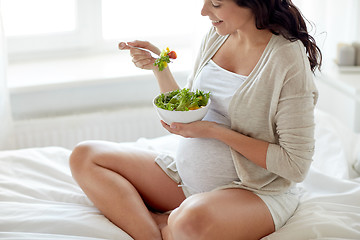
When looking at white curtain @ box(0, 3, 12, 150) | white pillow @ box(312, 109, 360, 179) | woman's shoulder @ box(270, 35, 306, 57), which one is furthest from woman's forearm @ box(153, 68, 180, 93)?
white curtain @ box(0, 3, 12, 150)

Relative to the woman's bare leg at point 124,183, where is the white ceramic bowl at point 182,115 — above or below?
above

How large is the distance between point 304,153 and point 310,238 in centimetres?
24

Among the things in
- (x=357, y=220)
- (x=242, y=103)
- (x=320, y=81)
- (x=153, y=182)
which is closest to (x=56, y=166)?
(x=153, y=182)

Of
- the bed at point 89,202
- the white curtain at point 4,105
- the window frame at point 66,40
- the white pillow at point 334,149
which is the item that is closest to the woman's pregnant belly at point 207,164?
the bed at point 89,202

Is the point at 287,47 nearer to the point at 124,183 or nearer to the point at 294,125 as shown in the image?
the point at 294,125

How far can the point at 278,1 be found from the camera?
1.48 meters

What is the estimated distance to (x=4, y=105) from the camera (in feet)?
7.49

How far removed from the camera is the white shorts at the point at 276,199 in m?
1.51

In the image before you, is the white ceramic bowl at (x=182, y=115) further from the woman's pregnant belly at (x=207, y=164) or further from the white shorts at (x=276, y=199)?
the white shorts at (x=276, y=199)

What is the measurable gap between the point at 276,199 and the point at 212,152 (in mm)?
240

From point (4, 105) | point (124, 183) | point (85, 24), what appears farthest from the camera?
point (85, 24)

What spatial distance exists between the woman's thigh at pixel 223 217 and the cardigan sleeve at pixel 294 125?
13cm

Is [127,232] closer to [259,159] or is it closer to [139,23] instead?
[259,159]

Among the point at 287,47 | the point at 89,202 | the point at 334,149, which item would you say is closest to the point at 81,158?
the point at 89,202
